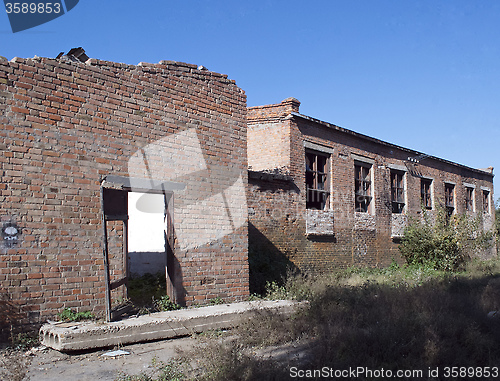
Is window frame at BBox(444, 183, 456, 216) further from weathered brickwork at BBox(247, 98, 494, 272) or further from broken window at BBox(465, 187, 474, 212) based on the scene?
weathered brickwork at BBox(247, 98, 494, 272)

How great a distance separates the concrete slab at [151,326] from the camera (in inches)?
210

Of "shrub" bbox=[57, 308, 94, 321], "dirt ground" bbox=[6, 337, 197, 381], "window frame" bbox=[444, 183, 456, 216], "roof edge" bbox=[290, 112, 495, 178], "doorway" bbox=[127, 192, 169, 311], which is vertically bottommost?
"dirt ground" bbox=[6, 337, 197, 381]

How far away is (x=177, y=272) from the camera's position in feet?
24.4

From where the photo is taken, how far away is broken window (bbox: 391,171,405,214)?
16.7 m

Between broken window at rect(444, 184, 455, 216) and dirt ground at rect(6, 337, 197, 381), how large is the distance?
17560 mm

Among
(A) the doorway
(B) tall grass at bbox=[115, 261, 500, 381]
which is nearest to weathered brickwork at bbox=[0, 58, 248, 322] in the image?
(B) tall grass at bbox=[115, 261, 500, 381]

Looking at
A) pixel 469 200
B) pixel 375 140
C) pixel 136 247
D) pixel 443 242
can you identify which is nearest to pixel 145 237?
pixel 136 247

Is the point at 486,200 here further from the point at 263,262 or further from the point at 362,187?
the point at 263,262

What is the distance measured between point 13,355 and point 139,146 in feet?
11.6

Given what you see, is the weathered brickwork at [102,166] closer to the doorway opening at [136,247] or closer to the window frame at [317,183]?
the doorway opening at [136,247]

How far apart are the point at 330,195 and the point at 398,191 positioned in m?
4.98

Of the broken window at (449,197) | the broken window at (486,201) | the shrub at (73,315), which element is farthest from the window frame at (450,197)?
the shrub at (73,315)

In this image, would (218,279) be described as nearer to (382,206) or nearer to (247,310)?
(247,310)

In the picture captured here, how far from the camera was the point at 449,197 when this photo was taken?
2047cm
